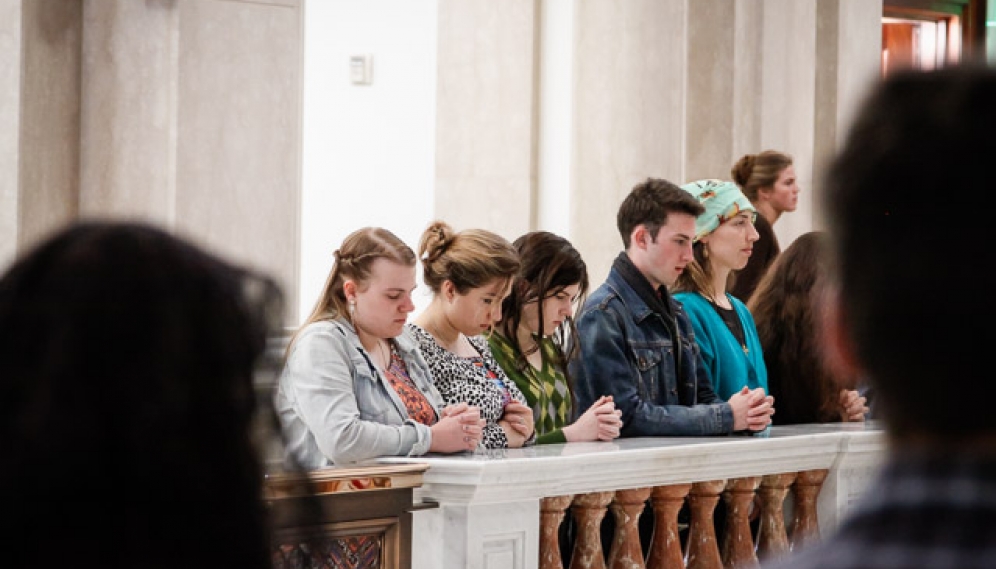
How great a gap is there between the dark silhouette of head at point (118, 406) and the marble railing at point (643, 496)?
300 cm

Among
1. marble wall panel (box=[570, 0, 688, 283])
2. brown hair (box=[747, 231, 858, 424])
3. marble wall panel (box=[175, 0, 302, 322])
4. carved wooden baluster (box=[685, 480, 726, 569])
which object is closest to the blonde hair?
carved wooden baluster (box=[685, 480, 726, 569])

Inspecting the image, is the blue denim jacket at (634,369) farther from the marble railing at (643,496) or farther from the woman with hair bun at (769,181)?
the woman with hair bun at (769,181)

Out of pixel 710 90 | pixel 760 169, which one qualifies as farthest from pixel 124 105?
pixel 710 90

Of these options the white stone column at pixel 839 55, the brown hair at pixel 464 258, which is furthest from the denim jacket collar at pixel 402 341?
the white stone column at pixel 839 55

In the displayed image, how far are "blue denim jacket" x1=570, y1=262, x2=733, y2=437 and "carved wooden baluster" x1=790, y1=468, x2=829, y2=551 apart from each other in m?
0.32

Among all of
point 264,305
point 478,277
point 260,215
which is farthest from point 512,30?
point 264,305

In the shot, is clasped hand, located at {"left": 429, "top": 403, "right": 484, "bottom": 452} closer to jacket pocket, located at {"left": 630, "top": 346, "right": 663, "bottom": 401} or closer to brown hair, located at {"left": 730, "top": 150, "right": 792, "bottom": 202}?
jacket pocket, located at {"left": 630, "top": 346, "right": 663, "bottom": 401}

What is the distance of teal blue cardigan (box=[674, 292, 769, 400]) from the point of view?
617cm


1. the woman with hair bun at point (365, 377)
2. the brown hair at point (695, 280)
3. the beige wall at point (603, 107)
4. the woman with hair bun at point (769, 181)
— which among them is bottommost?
the woman with hair bun at point (365, 377)

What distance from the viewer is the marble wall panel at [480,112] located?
9.11m

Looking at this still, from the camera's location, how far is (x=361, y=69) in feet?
37.0

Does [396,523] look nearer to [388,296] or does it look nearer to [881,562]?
[388,296]

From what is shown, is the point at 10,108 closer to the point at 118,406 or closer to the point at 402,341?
the point at 402,341

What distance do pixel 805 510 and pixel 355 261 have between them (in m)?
1.88
